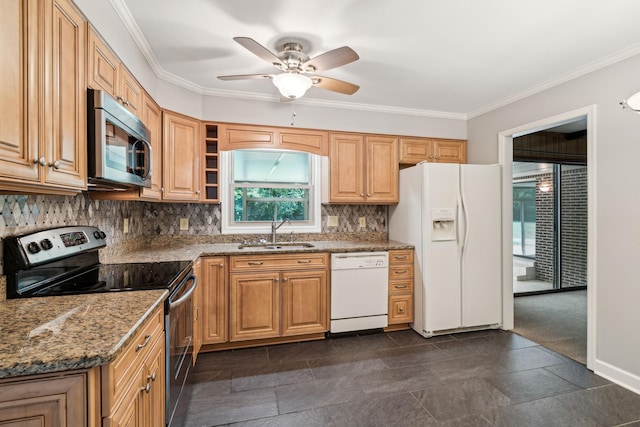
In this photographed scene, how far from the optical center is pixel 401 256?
3.27 metres

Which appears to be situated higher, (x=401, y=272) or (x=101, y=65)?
(x=101, y=65)

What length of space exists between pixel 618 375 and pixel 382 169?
258 cm

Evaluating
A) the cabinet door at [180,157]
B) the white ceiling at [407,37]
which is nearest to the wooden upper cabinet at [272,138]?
the cabinet door at [180,157]

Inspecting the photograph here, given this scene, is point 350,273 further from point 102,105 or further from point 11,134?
point 11,134

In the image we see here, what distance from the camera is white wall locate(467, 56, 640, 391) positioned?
7.29 ft

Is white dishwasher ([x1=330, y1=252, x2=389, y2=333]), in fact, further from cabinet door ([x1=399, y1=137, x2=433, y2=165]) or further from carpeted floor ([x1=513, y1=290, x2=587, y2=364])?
carpeted floor ([x1=513, y1=290, x2=587, y2=364])

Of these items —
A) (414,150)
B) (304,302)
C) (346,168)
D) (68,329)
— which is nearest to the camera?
(68,329)

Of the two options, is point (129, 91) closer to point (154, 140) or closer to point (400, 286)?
point (154, 140)

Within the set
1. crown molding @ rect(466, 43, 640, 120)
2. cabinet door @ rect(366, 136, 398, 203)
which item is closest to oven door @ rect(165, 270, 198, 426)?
cabinet door @ rect(366, 136, 398, 203)

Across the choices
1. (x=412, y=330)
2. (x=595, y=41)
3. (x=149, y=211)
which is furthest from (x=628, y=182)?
(x=149, y=211)

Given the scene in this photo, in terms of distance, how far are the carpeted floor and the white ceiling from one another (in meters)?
2.41

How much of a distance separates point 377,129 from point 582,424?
2954mm

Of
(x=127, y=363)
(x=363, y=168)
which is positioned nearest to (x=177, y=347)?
(x=127, y=363)

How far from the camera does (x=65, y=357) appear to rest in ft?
2.71
